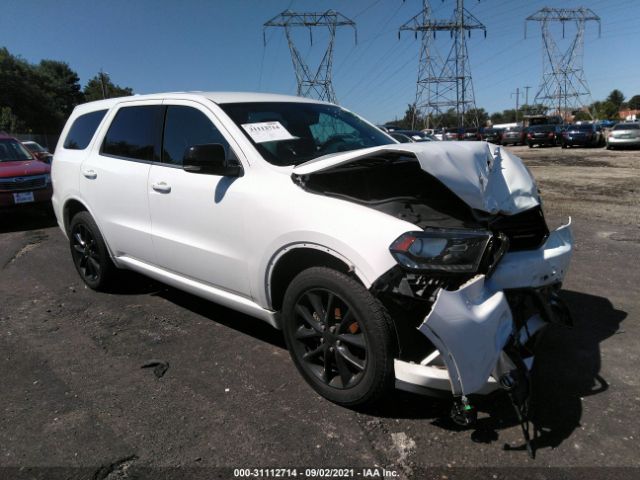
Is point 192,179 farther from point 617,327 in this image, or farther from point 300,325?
point 617,327

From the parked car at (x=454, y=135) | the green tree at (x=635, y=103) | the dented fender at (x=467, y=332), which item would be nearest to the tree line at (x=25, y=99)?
the parked car at (x=454, y=135)

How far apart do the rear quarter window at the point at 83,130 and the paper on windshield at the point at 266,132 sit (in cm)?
212

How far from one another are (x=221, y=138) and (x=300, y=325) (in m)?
1.45

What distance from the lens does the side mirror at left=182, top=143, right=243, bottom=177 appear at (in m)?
3.19

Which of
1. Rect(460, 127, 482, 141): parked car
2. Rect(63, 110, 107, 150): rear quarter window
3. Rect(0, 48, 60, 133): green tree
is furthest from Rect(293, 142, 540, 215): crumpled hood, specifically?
Rect(0, 48, 60, 133): green tree

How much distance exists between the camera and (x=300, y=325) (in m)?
3.02

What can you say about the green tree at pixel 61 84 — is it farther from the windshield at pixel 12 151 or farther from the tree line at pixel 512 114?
the windshield at pixel 12 151

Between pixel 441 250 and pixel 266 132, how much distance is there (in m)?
1.67

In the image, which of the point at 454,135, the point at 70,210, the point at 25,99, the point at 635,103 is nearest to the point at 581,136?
the point at 454,135

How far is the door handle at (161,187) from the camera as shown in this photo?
3.75 meters

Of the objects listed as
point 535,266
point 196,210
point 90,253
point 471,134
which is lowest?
point 90,253

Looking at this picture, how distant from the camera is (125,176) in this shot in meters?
4.21

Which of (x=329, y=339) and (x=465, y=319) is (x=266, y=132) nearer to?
(x=329, y=339)

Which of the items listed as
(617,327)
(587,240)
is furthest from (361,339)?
(587,240)
